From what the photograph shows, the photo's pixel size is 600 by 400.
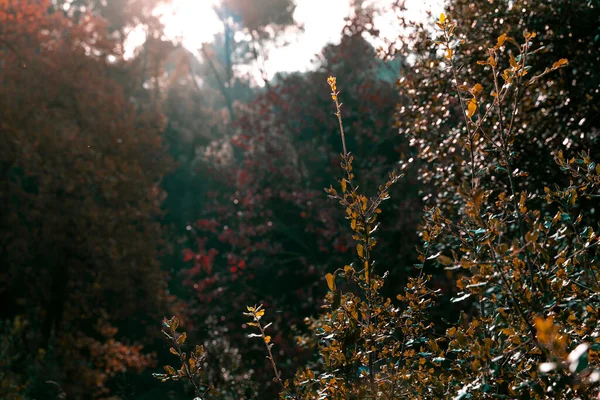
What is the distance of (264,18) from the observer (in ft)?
92.9

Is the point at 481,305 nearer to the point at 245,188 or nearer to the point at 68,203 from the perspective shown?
the point at 245,188

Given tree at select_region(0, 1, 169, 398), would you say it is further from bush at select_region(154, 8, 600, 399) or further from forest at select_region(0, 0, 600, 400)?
bush at select_region(154, 8, 600, 399)

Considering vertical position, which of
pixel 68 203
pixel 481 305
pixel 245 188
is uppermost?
pixel 68 203

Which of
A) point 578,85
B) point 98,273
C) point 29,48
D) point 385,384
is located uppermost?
point 29,48

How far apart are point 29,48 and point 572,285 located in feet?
53.4

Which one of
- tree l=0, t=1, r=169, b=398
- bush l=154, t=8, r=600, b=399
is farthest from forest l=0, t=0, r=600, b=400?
bush l=154, t=8, r=600, b=399

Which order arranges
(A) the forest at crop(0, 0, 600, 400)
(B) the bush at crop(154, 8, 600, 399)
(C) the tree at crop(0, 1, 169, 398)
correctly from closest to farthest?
(B) the bush at crop(154, 8, 600, 399), (A) the forest at crop(0, 0, 600, 400), (C) the tree at crop(0, 1, 169, 398)

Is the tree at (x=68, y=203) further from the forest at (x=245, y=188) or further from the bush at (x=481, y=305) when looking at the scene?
the bush at (x=481, y=305)

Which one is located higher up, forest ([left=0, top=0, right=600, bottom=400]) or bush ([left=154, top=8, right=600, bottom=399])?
forest ([left=0, top=0, right=600, bottom=400])

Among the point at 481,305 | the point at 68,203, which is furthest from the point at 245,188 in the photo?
the point at 481,305

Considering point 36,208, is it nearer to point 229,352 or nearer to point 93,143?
point 93,143

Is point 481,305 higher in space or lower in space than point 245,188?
lower

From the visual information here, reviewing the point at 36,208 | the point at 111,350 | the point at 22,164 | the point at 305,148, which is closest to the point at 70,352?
the point at 111,350

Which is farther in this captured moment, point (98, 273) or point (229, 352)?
point (98, 273)
